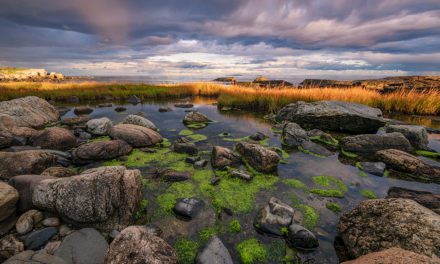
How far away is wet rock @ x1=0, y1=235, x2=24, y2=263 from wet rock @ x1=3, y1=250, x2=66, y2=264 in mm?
440

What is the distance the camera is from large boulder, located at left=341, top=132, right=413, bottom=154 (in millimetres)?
7363

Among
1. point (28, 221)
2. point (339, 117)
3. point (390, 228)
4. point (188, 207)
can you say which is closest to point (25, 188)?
point (28, 221)

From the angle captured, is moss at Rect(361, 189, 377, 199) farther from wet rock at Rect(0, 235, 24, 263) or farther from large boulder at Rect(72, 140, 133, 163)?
large boulder at Rect(72, 140, 133, 163)

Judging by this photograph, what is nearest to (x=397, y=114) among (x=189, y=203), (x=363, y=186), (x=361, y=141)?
(x=361, y=141)

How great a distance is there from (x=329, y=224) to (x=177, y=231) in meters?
2.77

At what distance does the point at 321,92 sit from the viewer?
16.9m

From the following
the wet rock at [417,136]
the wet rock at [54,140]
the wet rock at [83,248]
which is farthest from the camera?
the wet rock at [417,136]

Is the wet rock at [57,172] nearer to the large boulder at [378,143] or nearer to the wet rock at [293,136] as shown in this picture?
the wet rock at [293,136]

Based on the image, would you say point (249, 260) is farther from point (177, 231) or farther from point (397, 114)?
point (397, 114)

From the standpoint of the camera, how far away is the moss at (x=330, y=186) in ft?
16.0

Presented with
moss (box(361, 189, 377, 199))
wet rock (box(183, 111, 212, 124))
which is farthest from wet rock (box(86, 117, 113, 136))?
moss (box(361, 189, 377, 199))

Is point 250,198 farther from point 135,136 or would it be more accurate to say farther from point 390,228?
point 135,136

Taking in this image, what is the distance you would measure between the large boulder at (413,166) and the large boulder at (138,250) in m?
6.66

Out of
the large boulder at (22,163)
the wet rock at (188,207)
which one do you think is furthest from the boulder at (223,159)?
the large boulder at (22,163)
